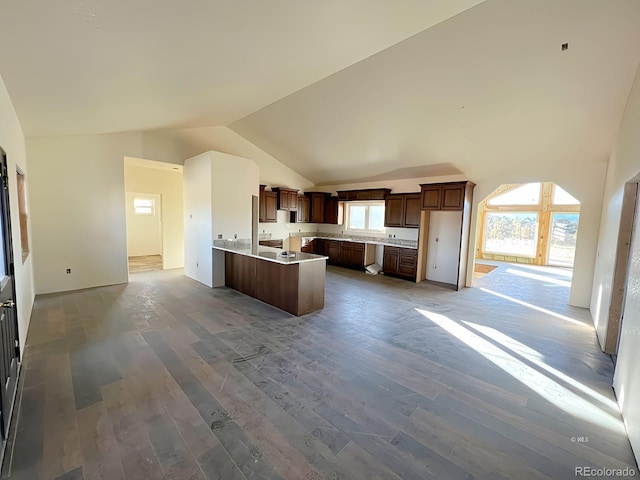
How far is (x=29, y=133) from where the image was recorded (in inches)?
168

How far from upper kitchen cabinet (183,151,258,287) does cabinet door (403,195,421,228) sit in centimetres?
380

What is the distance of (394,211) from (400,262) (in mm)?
1351

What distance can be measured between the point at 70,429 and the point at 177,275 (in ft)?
16.4

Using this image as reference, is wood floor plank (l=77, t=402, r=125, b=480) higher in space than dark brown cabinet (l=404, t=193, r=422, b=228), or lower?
lower

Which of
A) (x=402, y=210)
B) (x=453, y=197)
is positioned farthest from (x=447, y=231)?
(x=402, y=210)

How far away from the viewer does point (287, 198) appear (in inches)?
323

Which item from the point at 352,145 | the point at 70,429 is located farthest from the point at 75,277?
the point at 352,145

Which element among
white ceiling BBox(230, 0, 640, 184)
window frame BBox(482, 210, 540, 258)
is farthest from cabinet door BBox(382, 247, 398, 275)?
window frame BBox(482, 210, 540, 258)

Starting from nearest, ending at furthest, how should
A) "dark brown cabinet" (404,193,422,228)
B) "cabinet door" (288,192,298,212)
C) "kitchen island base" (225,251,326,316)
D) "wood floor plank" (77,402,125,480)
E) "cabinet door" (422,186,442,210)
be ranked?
"wood floor plank" (77,402,125,480) < "kitchen island base" (225,251,326,316) < "cabinet door" (422,186,442,210) < "dark brown cabinet" (404,193,422,228) < "cabinet door" (288,192,298,212)

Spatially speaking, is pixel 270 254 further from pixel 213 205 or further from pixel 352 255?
pixel 352 255

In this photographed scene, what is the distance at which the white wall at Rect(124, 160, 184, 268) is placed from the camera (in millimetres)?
7637

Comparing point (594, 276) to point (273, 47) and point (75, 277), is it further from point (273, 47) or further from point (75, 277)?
point (75, 277)

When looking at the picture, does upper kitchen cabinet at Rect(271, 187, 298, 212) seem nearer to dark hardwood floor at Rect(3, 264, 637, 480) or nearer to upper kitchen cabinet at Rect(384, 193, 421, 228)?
upper kitchen cabinet at Rect(384, 193, 421, 228)

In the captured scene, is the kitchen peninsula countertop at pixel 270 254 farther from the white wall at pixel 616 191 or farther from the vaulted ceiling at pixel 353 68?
the white wall at pixel 616 191
